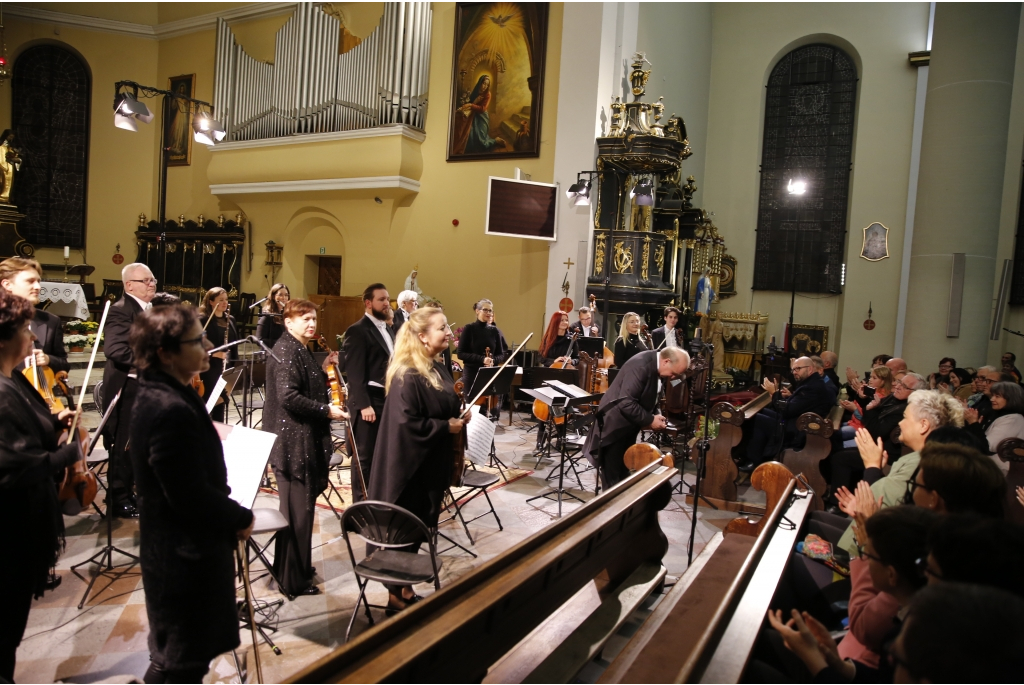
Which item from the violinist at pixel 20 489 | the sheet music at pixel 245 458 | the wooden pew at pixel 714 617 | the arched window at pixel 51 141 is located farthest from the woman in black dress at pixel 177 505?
the arched window at pixel 51 141

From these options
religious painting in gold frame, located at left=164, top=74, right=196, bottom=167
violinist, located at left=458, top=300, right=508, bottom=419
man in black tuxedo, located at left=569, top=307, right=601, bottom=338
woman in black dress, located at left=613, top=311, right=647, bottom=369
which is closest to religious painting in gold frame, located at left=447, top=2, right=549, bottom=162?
man in black tuxedo, located at left=569, top=307, right=601, bottom=338

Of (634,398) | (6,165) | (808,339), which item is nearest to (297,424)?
(634,398)

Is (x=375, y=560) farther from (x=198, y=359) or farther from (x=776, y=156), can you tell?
(x=776, y=156)

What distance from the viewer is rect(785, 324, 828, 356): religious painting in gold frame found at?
15.3 m

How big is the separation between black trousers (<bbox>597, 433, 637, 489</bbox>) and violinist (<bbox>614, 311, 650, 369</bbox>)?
3.26 m

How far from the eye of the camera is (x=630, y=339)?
28.2 ft

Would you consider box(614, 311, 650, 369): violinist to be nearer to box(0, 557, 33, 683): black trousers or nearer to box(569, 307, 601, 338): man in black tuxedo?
box(569, 307, 601, 338): man in black tuxedo

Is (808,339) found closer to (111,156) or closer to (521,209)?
(521,209)

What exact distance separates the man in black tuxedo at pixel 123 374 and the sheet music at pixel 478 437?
7.21 feet

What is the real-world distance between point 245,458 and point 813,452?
4578mm

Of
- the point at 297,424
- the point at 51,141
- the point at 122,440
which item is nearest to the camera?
the point at 297,424

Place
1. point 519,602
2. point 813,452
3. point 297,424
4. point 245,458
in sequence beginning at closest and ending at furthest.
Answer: point 519,602 < point 245,458 < point 297,424 < point 813,452

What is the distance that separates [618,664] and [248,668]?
1.78m

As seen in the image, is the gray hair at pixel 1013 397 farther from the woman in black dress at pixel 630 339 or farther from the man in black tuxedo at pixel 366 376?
the man in black tuxedo at pixel 366 376
